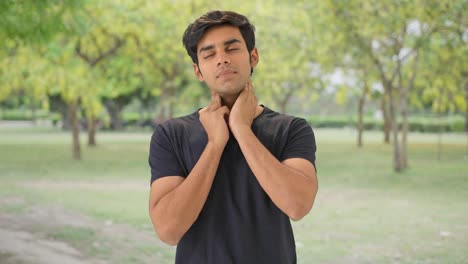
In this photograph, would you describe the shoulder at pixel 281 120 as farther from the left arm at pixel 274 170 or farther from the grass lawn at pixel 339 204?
the grass lawn at pixel 339 204

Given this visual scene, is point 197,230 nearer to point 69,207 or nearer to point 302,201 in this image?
point 302,201

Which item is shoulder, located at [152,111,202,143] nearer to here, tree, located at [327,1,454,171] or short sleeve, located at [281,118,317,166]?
short sleeve, located at [281,118,317,166]

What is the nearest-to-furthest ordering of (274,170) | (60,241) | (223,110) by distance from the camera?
(274,170) → (223,110) → (60,241)

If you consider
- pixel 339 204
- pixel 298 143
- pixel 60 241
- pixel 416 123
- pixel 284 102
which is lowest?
pixel 416 123

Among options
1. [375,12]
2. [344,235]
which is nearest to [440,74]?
[375,12]

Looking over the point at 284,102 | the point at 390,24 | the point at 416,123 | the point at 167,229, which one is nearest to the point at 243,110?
the point at 167,229

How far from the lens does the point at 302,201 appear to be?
1638 mm

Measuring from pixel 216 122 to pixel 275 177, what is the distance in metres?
0.21

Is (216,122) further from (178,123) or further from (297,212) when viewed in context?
(297,212)

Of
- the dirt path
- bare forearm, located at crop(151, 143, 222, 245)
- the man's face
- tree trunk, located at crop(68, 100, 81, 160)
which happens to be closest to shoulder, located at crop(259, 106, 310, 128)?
the man's face

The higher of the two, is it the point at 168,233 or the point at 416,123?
the point at 168,233

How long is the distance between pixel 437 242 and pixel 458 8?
7156mm

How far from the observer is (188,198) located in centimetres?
158

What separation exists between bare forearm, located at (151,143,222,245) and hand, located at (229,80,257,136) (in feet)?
0.28
